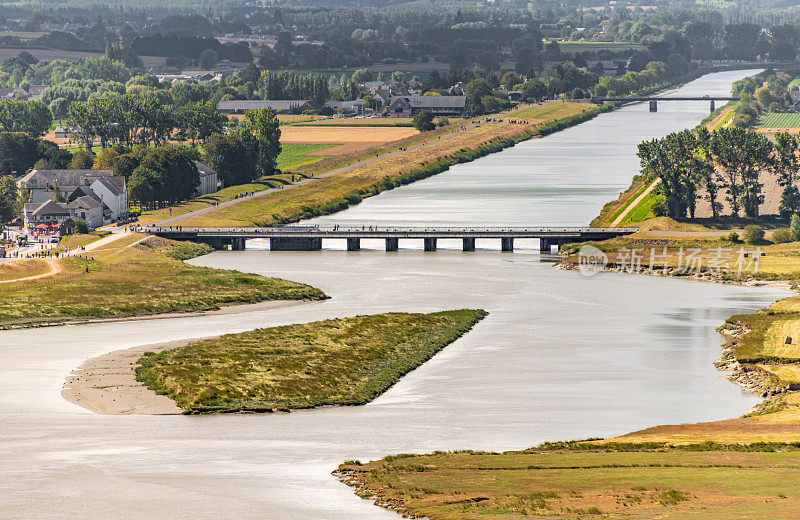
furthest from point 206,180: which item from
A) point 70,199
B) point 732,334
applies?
point 732,334

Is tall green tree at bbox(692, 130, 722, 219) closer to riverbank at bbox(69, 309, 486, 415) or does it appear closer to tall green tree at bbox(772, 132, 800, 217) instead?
tall green tree at bbox(772, 132, 800, 217)

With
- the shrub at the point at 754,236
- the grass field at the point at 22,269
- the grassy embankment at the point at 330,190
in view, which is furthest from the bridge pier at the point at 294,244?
the shrub at the point at 754,236

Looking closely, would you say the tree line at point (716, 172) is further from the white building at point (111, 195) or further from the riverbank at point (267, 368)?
the white building at point (111, 195)

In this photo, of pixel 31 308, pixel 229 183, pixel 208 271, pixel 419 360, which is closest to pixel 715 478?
pixel 419 360

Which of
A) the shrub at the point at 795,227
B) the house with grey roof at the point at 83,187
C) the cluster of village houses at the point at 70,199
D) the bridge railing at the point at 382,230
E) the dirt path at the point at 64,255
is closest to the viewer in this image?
the dirt path at the point at 64,255

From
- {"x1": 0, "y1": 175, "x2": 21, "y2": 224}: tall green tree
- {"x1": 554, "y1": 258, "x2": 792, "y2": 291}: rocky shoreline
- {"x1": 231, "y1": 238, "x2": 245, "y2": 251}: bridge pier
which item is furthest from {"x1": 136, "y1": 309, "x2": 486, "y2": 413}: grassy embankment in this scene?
{"x1": 0, "y1": 175, "x2": 21, "y2": 224}: tall green tree

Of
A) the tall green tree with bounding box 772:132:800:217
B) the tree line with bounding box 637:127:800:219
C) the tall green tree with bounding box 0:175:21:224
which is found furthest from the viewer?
the tree line with bounding box 637:127:800:219
